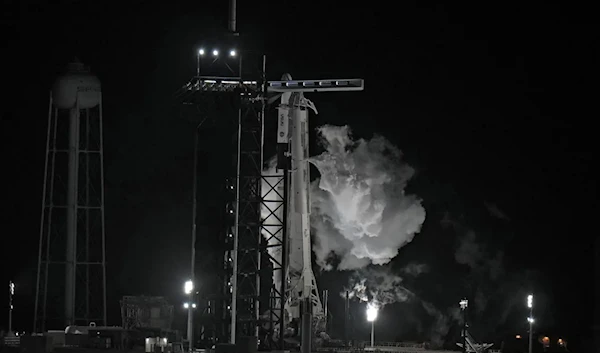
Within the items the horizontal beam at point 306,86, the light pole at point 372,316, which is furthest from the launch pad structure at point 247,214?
the light pole at point 372,316

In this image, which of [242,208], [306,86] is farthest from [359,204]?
[242,208]

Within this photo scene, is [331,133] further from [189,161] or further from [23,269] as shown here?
[23,269]

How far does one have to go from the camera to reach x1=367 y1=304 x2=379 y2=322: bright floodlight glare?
77125mm

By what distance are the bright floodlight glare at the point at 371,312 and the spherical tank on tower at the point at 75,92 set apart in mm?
19085

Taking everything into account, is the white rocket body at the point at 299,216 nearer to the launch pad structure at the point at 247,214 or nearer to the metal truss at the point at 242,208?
the launch pad structure at the point at 247,214

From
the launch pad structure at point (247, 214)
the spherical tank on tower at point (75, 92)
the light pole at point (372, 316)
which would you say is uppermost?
the spherical tank on tower at point (75, 92)

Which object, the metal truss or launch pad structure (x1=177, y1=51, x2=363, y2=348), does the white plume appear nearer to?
launch pad structure (x1=177, y1=51, x2=363, y2=348)

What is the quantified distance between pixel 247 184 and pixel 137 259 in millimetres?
30117

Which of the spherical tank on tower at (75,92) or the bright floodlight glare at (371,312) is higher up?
the spherical tank on tower at (75,92)

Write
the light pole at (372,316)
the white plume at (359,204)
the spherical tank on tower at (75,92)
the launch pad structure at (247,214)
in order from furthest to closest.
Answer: the white plume at (359,204), the light pole at (372,316), the spherical tank on tower at (75,92), the launch pad structure at (247,214)

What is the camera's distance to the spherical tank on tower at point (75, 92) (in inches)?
2916

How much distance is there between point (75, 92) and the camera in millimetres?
74062

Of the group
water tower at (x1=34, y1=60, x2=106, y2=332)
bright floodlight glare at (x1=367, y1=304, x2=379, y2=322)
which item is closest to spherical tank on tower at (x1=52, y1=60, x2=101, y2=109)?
water tower at (x1=34, y1=60, x2=106, y2=332)

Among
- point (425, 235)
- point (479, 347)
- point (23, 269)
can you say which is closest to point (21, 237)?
point (23, 269)
